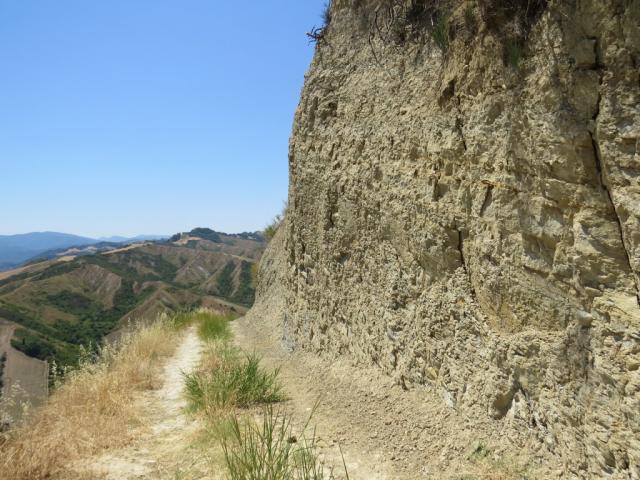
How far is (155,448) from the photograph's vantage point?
16.4 ft

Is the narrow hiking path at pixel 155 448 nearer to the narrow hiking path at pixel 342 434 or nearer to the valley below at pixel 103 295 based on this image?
the narrow hiking path at pixel 342 434

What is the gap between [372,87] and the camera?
6.74m

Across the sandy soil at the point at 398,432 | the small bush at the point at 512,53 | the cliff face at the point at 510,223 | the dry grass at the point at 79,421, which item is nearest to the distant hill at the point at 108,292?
the dry grass at the point at 79,421

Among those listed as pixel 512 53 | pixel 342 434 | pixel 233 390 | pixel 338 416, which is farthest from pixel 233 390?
pixel 512 53

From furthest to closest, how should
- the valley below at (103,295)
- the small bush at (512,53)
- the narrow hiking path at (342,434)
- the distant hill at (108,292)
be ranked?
the distant hill at (108,292)
the valley below at (103,295)
the narrow hiking path at (342,434)
the small bush at (512,53)

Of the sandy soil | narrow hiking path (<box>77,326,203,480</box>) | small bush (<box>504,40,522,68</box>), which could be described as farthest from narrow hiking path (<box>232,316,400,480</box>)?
small bush (<box>504,40,522,68</box>)

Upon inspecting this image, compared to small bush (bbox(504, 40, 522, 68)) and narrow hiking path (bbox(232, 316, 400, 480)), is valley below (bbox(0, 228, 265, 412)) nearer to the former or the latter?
narrow hiking path (bbox(232, 316, 400, 480))

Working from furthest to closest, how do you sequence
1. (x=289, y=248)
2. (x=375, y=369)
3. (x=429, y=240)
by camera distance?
1. (x=289, y=248)
2. (x=375, y=369)
3. (x=429, y=240)

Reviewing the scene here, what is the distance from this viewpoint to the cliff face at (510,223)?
9.82 feet

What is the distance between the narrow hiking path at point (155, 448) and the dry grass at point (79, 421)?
184mm

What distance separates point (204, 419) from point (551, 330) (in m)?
4.06

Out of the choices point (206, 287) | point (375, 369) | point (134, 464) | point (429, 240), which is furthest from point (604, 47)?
point (206, 287)

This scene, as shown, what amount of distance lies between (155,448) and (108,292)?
87.4 metres

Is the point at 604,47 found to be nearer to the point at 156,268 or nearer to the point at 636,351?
the point at 636,351
